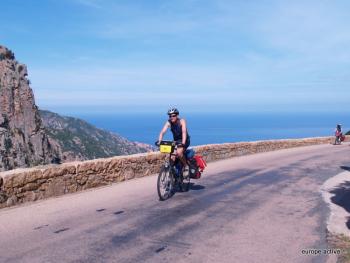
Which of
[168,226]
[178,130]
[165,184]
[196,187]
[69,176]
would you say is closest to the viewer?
[168,226]

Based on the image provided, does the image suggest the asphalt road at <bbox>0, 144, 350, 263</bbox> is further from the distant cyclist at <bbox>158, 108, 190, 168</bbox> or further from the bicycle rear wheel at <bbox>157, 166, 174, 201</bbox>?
the distant cyclist at <bbox>158, 108, 190, 168</bbox>

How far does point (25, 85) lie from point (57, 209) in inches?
1098

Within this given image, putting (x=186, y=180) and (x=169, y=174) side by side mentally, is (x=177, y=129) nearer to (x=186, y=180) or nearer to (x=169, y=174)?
(x=169, y=174)

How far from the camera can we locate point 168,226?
712 centimetres

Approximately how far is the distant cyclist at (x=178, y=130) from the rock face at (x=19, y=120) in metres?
18.6

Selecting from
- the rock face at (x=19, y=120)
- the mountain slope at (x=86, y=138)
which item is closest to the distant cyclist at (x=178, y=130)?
the rock face at (x=19, y=120)

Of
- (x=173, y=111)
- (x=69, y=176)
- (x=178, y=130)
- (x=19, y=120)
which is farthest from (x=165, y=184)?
(x=19, y=120)

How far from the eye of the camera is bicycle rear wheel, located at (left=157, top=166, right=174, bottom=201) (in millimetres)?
9301

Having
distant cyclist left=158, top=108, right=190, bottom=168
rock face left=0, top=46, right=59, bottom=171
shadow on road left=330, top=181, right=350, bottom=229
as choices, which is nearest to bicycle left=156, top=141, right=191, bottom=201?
distant cyclist left=158, top=108, right=190, bottom=168

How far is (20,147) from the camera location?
95.9 ft

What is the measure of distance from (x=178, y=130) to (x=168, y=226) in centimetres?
324

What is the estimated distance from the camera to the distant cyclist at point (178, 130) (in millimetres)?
9758

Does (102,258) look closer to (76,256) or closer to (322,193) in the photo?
(76,256)

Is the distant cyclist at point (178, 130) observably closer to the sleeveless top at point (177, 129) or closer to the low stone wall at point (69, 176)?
the sleeveless top at point (177, 129)
